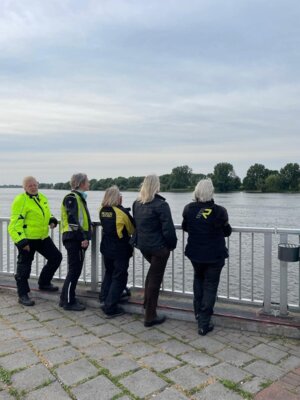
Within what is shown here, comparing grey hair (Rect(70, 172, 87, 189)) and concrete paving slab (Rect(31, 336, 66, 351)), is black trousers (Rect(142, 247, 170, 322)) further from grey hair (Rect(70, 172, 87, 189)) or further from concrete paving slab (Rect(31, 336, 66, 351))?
grey hair (Rect(70, 172, 87, 189))

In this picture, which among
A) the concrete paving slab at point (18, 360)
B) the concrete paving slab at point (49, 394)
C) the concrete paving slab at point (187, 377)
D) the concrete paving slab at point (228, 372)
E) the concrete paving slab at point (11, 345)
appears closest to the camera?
the concrete paving slab at point (49, 394)

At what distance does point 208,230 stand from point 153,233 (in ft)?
2.10

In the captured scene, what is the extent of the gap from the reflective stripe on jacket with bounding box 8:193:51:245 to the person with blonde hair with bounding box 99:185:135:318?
963mm

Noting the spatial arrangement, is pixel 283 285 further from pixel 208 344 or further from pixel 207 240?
pixel 208 344

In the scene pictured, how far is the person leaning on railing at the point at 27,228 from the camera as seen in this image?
521cm

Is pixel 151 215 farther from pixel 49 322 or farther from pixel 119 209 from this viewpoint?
pixel 49 322

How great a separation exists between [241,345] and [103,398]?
1.69m

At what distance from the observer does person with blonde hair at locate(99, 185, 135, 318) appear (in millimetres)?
4934

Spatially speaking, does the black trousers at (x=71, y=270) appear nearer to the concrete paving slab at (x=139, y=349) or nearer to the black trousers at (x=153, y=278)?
the black trousers at (x=153, y=278)

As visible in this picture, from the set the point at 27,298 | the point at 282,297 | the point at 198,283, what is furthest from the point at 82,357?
the point at 282,297

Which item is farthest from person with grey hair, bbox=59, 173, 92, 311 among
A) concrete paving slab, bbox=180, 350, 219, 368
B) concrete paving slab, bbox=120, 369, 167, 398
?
concrete paving slab, bbox=120, 369, 167, 398

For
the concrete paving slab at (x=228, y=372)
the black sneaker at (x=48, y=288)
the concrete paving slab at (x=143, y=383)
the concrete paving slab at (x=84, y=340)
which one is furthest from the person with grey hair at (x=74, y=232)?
the concrete paving slab at (x=228, y=372)

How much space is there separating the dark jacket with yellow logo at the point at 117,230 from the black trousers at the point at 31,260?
3.47 feet

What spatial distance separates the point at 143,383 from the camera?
10.6 ft
